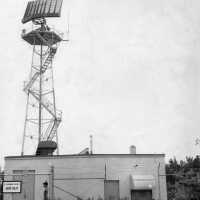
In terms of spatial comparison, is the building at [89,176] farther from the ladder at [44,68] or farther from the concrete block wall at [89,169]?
the ladder at [44,68]

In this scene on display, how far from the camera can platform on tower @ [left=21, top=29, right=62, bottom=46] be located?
148ft

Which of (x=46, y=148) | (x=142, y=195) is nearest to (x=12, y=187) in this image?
(x=142, y=195)

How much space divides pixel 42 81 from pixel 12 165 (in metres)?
10.6

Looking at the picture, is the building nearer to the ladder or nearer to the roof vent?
the roof vent

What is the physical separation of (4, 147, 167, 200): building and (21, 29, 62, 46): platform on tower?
1347 centimetres

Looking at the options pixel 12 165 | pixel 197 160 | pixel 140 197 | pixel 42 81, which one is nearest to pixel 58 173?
pixel 12 165

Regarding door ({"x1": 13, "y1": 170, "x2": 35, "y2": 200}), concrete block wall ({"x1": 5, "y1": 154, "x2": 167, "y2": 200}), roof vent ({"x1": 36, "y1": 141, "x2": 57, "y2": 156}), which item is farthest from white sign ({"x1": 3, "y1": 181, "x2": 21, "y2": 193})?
roof vent ({"x1": 36, "y1": 141, "x2": 57, "y2": 156})

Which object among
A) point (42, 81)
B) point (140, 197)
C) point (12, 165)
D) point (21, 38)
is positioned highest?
point (21, 38)

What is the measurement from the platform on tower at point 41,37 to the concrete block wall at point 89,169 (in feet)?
44.0

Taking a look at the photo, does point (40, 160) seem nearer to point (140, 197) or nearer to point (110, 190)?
point (110, 190)

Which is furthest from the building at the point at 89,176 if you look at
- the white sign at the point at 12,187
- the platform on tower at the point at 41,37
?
the platform on tower at the point at 41,37

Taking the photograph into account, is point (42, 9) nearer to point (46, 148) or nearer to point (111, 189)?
point (46, 148)

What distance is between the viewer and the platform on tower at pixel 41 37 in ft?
148

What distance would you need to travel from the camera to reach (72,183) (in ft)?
118
